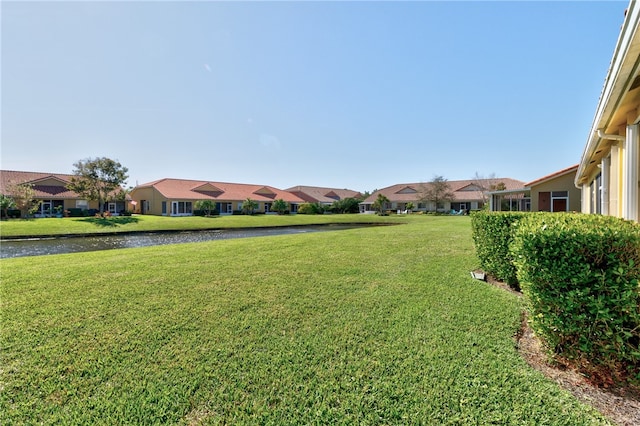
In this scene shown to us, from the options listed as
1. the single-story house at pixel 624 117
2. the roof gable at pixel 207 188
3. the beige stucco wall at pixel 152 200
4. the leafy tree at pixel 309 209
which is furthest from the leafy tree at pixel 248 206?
the single-story house at pixel 624 117

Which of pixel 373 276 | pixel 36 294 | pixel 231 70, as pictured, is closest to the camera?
pixel 36 294

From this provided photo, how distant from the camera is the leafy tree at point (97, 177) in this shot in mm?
29456

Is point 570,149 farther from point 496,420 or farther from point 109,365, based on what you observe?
point 109,365

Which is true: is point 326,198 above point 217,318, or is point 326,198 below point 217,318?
above

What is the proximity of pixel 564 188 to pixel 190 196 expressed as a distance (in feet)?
130

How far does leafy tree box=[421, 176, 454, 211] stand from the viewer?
45844 mm

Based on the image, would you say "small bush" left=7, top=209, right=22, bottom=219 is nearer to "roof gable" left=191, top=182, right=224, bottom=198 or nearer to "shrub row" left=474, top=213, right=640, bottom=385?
"roof gable" left=191, top=182, right=224, bottom=198

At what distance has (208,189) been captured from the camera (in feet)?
141

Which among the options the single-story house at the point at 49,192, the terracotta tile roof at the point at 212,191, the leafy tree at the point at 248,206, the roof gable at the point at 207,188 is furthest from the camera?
the roof gable at the point at 207,188

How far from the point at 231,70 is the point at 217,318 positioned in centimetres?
1198

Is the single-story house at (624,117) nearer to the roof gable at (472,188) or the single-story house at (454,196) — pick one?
the single-story house at (454,196)

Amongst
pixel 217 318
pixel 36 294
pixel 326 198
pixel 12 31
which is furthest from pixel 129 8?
pixel 326 198

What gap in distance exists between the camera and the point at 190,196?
39.1 metres

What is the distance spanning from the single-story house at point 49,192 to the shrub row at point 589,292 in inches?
1549
